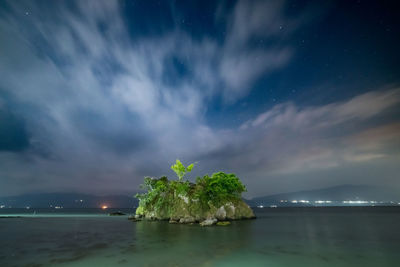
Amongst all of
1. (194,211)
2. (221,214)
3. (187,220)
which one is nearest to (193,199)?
(194,211)

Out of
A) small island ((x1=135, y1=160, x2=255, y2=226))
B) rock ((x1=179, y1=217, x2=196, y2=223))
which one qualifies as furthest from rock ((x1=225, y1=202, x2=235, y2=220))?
rock ((x1=179, y1=217, x2=196, y2=223))

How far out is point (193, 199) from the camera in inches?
1892

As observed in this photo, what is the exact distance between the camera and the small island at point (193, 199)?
47.8 m

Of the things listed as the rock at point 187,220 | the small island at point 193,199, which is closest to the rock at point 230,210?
the small island at point 193,199

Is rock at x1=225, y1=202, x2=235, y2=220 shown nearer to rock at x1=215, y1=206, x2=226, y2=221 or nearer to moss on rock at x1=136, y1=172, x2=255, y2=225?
moss on rock at x1=136, y1=172, x2=255, y2=225

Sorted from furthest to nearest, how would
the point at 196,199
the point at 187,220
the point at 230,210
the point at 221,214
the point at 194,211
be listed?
the point at 230,210, the point at 221,214, the point at 196,199, the point at 194,211, the point at 187,220

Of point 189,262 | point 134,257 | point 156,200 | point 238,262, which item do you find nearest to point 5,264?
point 134,257

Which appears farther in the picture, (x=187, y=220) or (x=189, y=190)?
(x=189, y=190)

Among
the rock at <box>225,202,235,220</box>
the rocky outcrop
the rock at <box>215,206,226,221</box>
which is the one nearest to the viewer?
the rocky outcrop

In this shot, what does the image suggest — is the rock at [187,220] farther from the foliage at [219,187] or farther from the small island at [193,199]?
the foliage at [219,187]

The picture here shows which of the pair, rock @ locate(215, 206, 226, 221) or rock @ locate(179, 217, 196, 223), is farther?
rock @ locate(215, 206, 226, 221)

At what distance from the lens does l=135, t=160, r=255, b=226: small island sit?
4784cm

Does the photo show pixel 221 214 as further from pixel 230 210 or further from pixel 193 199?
pixel 193 199

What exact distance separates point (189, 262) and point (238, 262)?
330 centimetres
